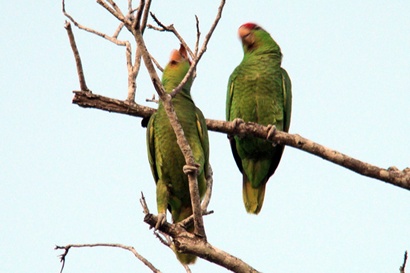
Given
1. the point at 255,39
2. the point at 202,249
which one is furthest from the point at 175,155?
the point at 255,39

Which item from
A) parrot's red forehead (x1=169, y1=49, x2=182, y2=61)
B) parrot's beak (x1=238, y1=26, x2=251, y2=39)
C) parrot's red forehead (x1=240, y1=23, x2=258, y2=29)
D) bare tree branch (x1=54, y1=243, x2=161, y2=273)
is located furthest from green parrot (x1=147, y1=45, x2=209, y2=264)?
parrot's red forehead (x1=240, y1=23, x2=258, y2=29)

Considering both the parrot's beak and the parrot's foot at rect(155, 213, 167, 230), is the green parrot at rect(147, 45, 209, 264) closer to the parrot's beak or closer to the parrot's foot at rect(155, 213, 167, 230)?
the parrot's foot at rect(155, 213, 167, 230)

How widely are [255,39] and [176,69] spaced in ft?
4.40

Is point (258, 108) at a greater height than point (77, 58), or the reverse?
point (258, 108)

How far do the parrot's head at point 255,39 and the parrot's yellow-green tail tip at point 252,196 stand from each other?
54.2 inches

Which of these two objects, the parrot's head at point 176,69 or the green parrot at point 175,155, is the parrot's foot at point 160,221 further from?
the parrot's head at point 176,69

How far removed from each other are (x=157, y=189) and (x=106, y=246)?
1017 millimetres

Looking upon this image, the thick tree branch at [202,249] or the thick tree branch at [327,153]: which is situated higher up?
the thick tree branch at [327,153]

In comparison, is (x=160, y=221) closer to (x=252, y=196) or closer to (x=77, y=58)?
(x=77, y=58)

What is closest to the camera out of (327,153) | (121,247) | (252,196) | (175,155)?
(121,247)

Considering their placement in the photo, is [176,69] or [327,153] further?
[176,69]

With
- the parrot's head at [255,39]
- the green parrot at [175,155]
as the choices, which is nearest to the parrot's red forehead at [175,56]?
the green parrot at [175,155]

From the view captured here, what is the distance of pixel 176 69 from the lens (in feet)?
17.8

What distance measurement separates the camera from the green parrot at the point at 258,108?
19.2ft
